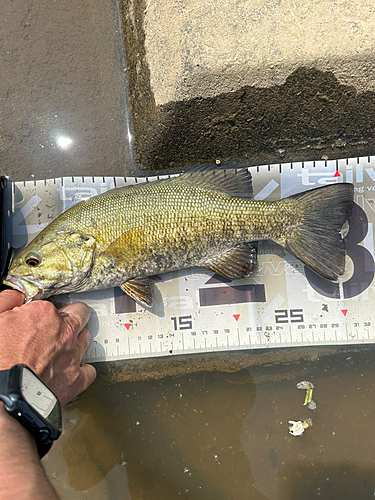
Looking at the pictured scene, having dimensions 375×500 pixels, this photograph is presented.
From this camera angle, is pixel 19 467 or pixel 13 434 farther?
pixel 13 434

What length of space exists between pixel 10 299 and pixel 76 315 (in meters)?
0.50

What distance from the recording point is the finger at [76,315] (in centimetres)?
260

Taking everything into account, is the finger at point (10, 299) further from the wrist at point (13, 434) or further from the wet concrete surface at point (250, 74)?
the wet concrete surface at point (250, 74)

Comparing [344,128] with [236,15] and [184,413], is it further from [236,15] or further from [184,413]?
[184,413]

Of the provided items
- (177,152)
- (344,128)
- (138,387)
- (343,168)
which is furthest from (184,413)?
(344,128)

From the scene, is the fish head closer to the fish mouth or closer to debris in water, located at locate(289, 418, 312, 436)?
the fish mouth

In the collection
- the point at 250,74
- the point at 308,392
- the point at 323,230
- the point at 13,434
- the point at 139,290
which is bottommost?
the point at 308,392

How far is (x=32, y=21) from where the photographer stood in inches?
114

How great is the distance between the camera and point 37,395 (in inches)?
76.6

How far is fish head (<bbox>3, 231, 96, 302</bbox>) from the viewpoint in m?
2.40

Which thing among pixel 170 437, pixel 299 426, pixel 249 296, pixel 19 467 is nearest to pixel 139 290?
pixel 249 296

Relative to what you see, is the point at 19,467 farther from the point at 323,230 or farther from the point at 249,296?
the point at 323,230

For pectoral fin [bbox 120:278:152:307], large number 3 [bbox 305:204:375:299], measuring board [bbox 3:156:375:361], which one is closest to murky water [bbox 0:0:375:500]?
measuring board [bbox 3:156:375:361]

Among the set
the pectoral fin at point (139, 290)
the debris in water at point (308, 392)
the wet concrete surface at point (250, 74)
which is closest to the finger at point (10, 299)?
the pectoral fin at point (139, 290)
